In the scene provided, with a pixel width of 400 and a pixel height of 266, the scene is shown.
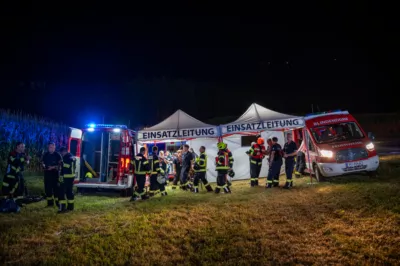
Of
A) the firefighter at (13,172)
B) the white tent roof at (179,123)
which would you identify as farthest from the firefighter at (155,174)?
the firefighter at (13,172)

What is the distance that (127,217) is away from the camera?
694cm

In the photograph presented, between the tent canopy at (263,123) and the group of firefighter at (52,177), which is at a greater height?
the tent canopy at (263,123)

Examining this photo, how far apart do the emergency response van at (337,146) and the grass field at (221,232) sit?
1.34 metres

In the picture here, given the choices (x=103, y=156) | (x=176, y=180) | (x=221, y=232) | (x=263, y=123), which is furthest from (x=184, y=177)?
(x=221, y=232)

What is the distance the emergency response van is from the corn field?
13.2 metres

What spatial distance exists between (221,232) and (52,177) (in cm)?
581

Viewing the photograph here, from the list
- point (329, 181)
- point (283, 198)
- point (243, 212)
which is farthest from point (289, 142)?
point (243, 212)

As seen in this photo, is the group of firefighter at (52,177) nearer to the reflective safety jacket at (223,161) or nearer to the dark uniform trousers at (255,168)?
the reflective safety jacket at (223,161)

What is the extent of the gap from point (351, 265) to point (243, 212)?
3.16 metres

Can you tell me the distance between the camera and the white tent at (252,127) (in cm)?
1137

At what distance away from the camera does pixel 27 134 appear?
18.8m

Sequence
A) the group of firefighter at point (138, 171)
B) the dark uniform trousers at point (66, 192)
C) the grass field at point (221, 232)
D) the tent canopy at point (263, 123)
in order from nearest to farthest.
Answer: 1. the grass field at point (221, 232)
2. the dark uniform trousers at point (66, 192)
3. the group of firefighter at point (138, 171)
4. the tent canopy at point (263, 123)

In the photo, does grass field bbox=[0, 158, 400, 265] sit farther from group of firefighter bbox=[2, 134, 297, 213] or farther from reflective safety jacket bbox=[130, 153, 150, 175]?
reflective safety jacket bbox=[130, 153, 150, 175]

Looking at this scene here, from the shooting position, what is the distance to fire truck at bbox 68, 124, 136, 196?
32.6 ft
